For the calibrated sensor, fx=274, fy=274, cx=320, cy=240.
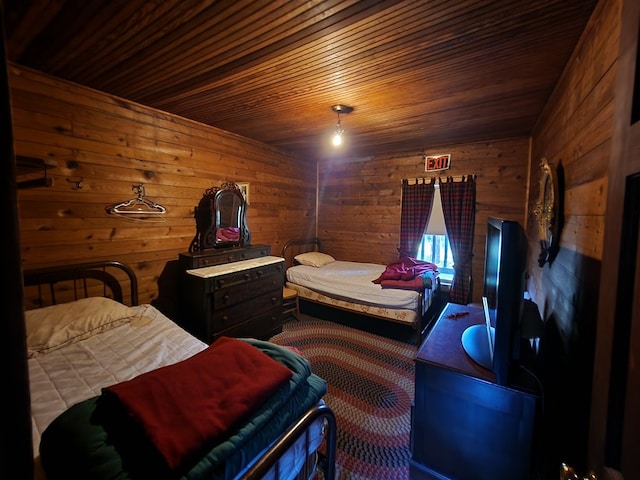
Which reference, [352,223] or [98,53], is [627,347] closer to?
[98,53]

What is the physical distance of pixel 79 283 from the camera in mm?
2227

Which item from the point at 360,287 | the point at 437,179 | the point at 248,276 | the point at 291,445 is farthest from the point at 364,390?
the point at 437,179

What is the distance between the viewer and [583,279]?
46.5 inches

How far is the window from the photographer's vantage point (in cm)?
402

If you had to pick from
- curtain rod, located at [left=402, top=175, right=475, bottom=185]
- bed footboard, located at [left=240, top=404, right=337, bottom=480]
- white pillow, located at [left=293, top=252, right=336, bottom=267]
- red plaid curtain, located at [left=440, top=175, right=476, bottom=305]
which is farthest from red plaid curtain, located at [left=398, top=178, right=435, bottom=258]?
bed footboard, located at [left=240, top=404, right=337, bottom=480]

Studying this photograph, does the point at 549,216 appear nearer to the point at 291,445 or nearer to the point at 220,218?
the point at 291,445

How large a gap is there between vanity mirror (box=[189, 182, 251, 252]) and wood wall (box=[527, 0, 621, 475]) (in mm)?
2854

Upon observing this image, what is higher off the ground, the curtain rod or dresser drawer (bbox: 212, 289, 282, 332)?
the curtain rod

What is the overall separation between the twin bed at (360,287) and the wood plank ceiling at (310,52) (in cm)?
183

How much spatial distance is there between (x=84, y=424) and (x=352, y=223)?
4090 millimetres

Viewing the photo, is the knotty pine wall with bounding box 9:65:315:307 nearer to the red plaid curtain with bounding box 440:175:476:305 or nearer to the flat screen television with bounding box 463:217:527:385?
the flat screen television with bounding box 463:217:527:385

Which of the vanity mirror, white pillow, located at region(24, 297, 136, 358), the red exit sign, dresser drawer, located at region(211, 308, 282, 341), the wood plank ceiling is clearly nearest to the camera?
the wood plank ceiling

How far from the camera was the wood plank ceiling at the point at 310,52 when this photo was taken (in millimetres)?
1349

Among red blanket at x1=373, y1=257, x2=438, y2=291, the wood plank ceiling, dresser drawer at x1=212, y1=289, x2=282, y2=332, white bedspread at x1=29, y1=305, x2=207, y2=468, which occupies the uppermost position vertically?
the wood plank ceiling
